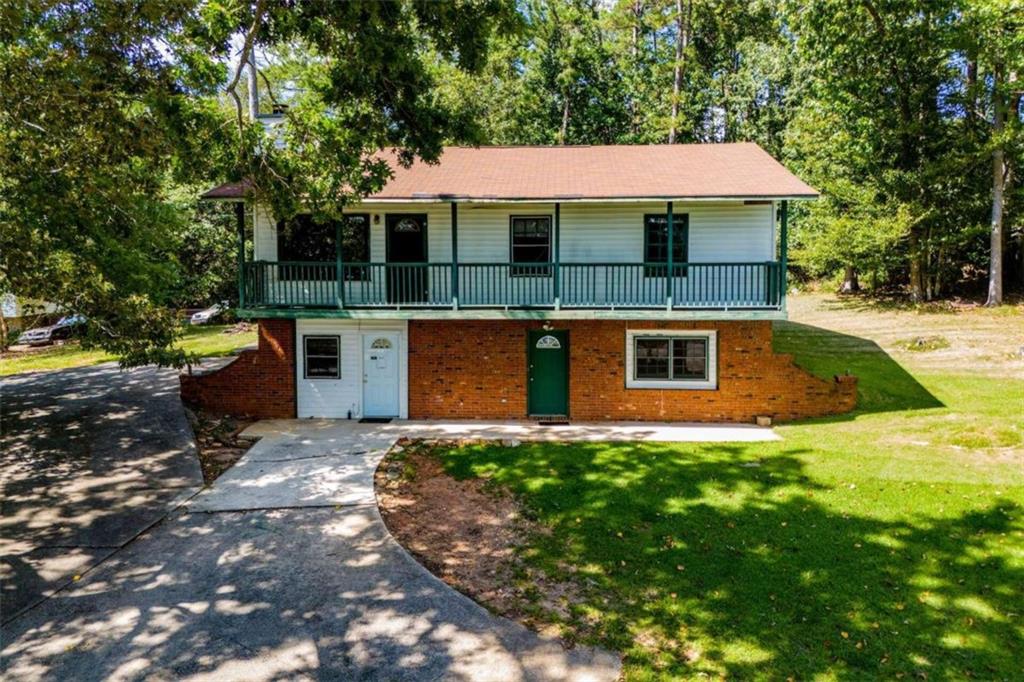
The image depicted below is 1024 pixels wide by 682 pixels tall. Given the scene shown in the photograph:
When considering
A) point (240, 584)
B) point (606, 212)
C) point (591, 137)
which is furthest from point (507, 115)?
point (240, 584)

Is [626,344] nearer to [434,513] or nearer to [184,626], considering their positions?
[434,513]

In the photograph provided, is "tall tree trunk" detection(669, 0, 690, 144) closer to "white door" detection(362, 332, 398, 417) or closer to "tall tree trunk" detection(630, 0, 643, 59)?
"tall tree trunk" detection(630, 0, 643, 59)

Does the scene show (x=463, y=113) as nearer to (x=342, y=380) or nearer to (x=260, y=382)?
(x=342, y=380)

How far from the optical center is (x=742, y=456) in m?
12.0

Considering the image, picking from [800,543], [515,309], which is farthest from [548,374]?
[800,543]

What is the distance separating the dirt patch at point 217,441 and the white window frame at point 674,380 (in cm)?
861

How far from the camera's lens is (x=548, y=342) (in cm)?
1496

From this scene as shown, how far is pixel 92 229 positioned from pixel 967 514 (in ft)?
50.1

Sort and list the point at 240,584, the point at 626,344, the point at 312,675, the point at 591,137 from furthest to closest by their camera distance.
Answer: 1. the point at 591,137
2. the point at 626,344
3. the point at 240,584
4. the point at 312,675

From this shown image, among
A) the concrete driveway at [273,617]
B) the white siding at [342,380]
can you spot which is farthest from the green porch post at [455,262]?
the concrete driveway at [273,617]

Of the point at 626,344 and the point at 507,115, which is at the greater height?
the point at 507,115

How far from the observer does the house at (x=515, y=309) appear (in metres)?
14.5

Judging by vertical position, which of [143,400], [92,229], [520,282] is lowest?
[143,400]

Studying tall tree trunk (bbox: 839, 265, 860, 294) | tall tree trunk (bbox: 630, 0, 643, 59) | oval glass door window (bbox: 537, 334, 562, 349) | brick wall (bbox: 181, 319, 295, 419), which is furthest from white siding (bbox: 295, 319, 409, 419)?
tall tree trunk (bbox: 630, 0, 643, 59)
